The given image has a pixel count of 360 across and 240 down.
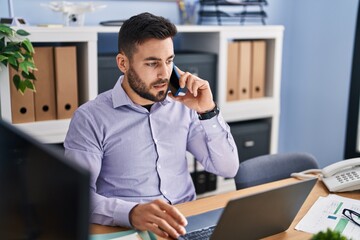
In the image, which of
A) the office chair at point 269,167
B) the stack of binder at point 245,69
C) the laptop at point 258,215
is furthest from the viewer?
the stack of binder at point 245,69

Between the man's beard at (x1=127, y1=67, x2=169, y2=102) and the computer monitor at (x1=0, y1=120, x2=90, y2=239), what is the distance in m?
0.82

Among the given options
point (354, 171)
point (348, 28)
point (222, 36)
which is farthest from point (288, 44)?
point (354, 171)

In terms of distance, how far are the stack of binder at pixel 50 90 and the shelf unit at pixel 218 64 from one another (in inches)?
1.6

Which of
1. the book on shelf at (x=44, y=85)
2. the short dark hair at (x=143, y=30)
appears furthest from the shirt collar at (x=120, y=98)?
the book on shelf at (x=44, y=85)

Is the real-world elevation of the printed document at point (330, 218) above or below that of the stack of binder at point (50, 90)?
below

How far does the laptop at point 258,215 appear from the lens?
1.09m

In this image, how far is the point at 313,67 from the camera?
11.1 feet

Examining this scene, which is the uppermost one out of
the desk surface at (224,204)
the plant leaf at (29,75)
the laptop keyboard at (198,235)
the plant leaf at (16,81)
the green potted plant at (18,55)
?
the green potted plant at (18,55)

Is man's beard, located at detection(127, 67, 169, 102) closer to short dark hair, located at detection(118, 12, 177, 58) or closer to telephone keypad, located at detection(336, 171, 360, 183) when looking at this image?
short dark hair, located at detection(118, 12, 177, 58)

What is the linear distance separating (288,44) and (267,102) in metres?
0.68

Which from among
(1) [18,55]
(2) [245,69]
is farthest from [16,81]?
(2) [245,69]

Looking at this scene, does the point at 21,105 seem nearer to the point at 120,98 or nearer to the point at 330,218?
the point at 120,98

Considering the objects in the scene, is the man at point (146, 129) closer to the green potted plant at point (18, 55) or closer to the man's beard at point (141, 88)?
the man's beard at point (141, 88)

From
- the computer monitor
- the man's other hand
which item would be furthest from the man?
the computer monitor
